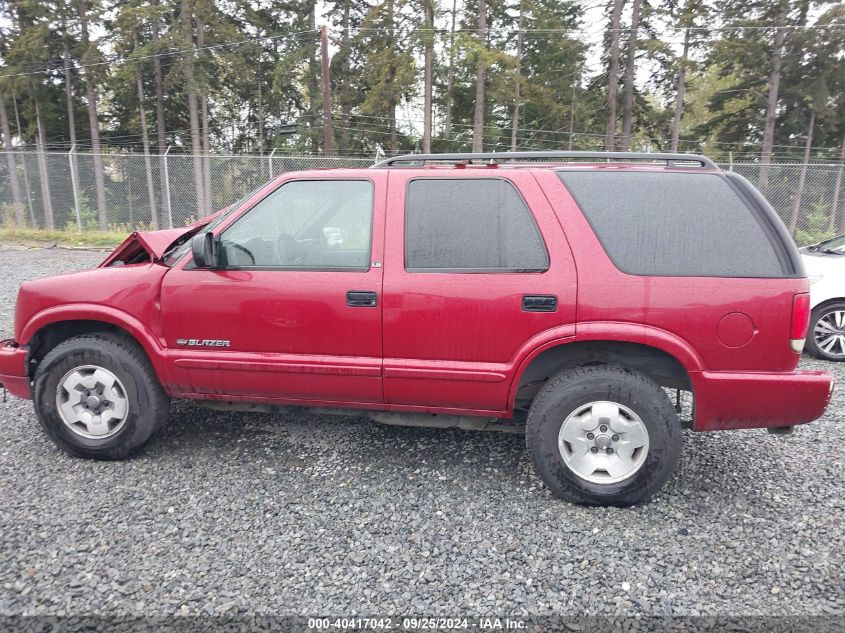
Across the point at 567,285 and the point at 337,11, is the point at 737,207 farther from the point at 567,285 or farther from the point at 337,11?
the point at 337,11

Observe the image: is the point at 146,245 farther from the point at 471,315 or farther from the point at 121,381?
the point at 471,315

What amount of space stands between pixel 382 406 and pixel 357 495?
1.70ft

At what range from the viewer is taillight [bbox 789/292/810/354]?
2639mm

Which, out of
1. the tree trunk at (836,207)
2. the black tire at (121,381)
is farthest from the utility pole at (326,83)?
the black tire at (121,381)

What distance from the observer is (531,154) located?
3172mm

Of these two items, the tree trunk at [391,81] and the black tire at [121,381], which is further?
the tree trunk at [391,81]

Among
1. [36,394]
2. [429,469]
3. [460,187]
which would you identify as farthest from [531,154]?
[36,394]

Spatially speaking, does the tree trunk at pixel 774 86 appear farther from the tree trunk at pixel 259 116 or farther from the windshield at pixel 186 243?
the windshield at pixel 186 243

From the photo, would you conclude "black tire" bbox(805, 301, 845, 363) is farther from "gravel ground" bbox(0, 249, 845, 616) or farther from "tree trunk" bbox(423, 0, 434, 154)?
"tree trunk" bbox(423, 0, 434, 154)

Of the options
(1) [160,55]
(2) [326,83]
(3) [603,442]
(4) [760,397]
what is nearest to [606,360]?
(3) [603,442]

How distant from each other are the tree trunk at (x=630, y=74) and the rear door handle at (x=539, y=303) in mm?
22355

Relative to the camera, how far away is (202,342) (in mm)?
3201

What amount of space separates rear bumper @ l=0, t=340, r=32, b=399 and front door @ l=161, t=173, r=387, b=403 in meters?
1.01

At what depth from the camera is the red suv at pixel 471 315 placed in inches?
108
